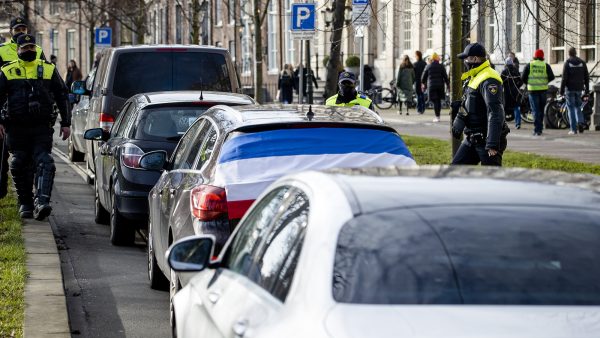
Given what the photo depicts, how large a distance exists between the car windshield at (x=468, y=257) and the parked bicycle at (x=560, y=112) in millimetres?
25006

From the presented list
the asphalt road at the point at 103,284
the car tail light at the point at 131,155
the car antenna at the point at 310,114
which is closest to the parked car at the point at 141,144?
the car tail light at the point at 131,155

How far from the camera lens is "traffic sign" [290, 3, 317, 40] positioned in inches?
878

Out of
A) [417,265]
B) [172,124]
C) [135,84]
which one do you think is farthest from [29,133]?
[417,265]

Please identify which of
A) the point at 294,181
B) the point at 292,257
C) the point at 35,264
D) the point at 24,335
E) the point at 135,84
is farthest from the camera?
the point at 135,84

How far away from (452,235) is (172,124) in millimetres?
8284

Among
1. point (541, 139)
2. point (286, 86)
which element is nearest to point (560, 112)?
point (541, 139)

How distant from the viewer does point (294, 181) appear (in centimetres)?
475

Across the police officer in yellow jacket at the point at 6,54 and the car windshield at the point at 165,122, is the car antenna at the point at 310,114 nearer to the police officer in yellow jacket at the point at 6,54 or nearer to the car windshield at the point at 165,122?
the car windshield at the point at 165,122

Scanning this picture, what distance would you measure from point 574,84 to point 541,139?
1.60m

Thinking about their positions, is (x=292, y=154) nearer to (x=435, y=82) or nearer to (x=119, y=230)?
(x=119, y=230)

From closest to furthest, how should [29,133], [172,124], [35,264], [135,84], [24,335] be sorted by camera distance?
[24,335] → [35,264] → [172,124] → [29,133] → [135,84]

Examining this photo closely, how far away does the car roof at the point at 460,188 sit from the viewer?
4.22 metres


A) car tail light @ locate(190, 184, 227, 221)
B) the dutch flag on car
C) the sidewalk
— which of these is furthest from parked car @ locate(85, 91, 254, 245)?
the sidewalk

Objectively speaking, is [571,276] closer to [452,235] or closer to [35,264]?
[452,235]
